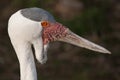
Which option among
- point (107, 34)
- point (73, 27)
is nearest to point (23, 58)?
point (73, 27)

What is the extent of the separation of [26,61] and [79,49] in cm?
470

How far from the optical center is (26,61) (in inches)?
211

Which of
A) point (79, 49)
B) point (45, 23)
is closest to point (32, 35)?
point (45, 23)

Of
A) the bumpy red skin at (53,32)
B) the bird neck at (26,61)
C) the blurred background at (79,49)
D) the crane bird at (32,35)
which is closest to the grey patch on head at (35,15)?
the crane bird at (32,35)

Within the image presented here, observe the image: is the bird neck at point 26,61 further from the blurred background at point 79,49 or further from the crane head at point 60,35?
the blurred background at point 79,49

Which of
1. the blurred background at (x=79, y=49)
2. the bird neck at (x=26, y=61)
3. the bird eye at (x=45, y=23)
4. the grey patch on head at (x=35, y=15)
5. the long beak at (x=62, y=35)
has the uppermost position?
the grey patch on head at (x=35, y=15)

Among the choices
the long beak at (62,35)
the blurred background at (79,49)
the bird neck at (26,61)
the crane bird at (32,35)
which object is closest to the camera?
the crane bird at (32,35)

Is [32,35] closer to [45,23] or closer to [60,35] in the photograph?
[45,23]

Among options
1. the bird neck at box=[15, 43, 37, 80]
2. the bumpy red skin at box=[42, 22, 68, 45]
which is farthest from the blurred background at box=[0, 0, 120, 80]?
the bird neck at box=[15, 43, 37, 80]

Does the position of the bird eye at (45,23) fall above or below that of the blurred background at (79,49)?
above

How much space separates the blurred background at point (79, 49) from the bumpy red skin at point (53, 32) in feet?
11.2

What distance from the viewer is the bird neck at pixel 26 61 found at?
530 centimetres

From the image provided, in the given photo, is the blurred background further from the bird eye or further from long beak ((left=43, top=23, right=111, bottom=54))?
the bird eye

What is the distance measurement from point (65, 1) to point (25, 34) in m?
5.60
